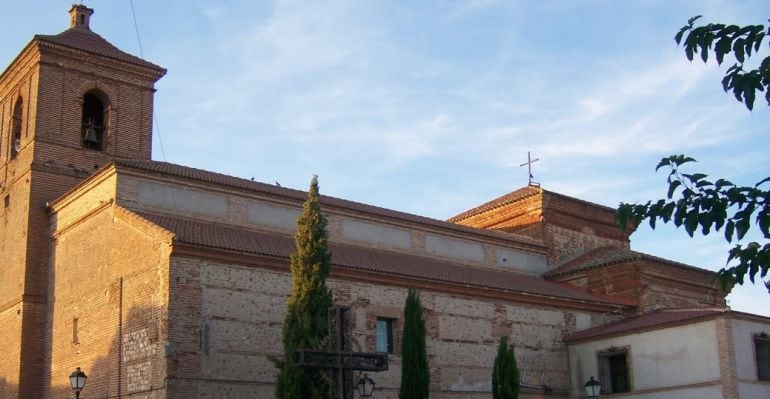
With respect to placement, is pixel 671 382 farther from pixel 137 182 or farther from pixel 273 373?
pixel 137 182

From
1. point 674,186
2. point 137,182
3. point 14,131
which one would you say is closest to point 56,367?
point 137,182

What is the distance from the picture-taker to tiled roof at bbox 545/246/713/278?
87.0ft

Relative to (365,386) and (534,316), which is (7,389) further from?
(534,316)

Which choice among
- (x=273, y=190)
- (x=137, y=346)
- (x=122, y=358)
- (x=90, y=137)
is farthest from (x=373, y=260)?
(x=90, y=137)

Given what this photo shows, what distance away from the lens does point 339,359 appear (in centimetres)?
1311

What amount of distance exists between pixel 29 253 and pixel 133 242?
14.8 ft

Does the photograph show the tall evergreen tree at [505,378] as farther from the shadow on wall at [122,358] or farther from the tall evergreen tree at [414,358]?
the shadow on wall at [122,358]

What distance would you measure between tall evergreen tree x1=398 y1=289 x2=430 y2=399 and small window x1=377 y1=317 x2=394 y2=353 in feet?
10.3

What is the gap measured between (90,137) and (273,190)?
4.90m

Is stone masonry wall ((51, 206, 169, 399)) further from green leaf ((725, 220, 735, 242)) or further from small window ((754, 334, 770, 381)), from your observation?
green leaf ((725, 220, 735, 242))

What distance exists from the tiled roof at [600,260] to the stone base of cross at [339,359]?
47.6ft

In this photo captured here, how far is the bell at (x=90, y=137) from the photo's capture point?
24109mm

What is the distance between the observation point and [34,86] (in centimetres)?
2411

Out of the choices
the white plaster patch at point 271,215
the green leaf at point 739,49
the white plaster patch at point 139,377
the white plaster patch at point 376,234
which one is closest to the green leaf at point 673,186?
the green leaf at point 739,49
